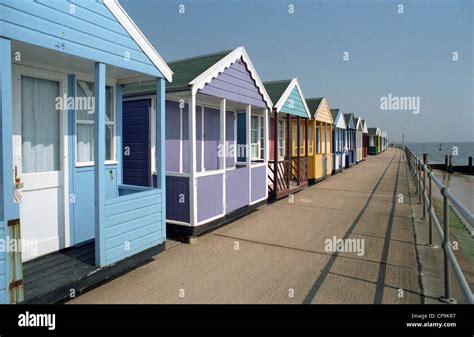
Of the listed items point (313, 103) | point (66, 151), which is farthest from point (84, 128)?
point (313, 103)

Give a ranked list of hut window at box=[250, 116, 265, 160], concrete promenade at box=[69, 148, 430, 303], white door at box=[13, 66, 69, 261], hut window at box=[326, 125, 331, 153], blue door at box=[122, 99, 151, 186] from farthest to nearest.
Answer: hut window at box=[326, 125, 331, 153]
hut window at box=[250, 116, 265, 160]
blue door at box=[122, 99, 151, 186]
white door at box=[13, 66, 69, 261]
concrete promenade at box=[69, 148, 430, 303]

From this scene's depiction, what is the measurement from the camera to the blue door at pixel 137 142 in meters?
6.12

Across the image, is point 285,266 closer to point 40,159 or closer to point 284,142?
point 40,159

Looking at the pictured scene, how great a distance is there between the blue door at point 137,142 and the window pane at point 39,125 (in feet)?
6.61

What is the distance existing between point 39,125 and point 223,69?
3.49m

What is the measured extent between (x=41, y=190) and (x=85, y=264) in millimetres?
1159

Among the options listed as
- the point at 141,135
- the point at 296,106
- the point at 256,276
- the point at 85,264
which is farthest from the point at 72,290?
the point at 296,106

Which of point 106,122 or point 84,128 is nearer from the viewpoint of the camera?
point 84,128

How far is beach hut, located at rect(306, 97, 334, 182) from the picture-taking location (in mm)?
13000

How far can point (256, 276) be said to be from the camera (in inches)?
159

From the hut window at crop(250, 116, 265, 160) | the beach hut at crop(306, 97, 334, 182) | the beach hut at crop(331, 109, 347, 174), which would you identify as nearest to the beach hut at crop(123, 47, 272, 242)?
the hut window at crop(250, 116, 265, 160)

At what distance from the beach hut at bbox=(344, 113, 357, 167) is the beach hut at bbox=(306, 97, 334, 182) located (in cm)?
587

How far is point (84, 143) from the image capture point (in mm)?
4609

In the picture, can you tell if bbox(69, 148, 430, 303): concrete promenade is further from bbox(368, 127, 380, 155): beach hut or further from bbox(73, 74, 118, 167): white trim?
bbox(368, 127, 380, 155): beach hut
